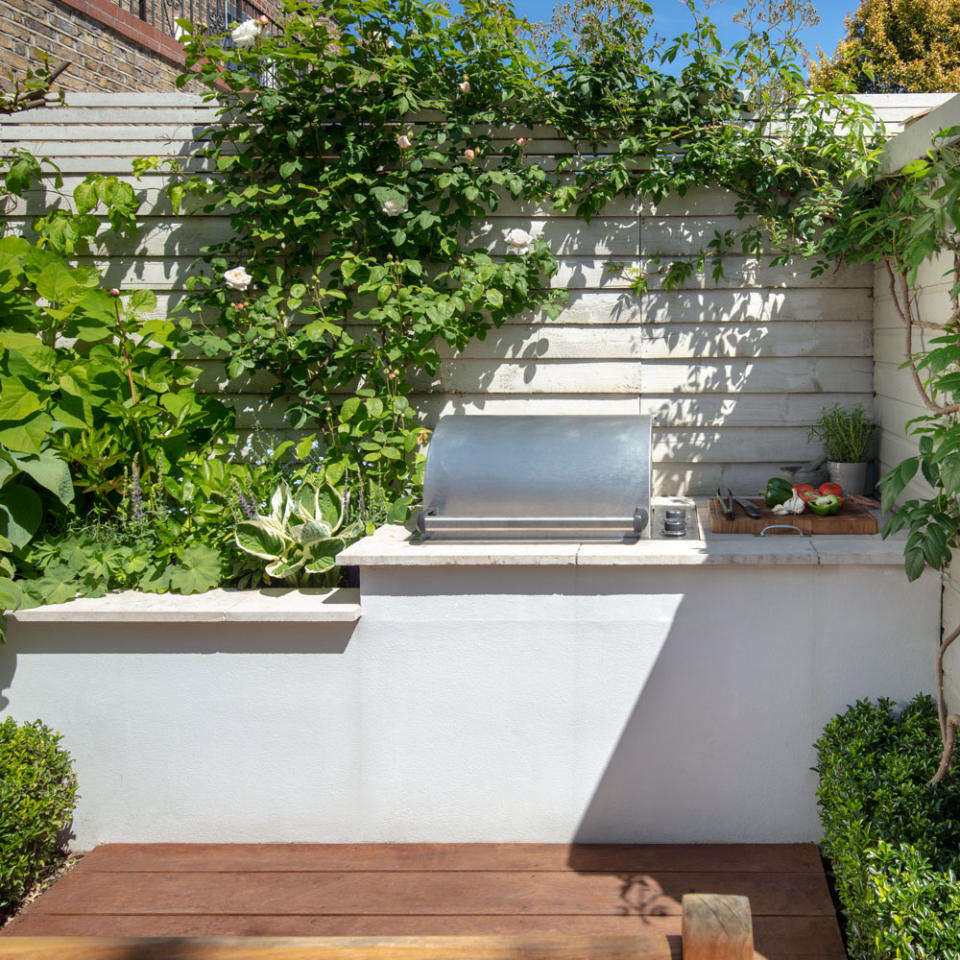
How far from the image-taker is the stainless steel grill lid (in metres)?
2.99

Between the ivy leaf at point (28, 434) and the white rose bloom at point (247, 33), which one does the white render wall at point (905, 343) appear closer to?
the white rose bloom at point (247, 33)

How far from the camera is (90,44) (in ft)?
20.3

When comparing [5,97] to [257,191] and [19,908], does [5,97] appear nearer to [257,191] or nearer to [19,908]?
[257,191]

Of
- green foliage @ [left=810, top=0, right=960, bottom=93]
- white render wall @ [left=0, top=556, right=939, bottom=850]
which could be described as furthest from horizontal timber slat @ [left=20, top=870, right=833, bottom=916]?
green foliage @ [left=810, top=0, right=960, bottom=93]

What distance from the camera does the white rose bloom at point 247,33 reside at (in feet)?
11.7

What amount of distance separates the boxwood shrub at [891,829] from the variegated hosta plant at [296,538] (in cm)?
173

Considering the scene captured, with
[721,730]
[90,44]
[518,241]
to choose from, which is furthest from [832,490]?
[90,44]

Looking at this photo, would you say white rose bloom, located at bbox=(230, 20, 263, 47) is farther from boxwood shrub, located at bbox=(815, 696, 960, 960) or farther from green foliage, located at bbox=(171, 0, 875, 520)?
Answer: boxwood shrub, located at bbox=(815, 696, 960, 960)

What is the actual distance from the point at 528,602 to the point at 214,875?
130cm

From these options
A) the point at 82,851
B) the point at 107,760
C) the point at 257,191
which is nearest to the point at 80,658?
the point at 107,760

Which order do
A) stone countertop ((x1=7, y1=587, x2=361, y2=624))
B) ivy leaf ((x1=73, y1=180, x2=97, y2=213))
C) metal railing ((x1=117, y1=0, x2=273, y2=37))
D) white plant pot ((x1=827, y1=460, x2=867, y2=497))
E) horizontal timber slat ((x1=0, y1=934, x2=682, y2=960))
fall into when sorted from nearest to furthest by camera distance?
horizontal timber slat ((x1=0, y1=934, x2=682, y2=960))
stone countertop ((x1=7, y1=587, x2=361, y2=624))
white plant pot ((x1=827, y1=460, x2=867, y2=497))
ivy leaf ((x1=73, y1=180, x2=97, y2=213))
metal railing ((x1=117, y1=0, x2=273, y2=37))

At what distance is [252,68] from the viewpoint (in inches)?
143

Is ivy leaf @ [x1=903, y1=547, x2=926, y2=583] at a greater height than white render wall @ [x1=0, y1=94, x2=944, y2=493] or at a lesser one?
lesser

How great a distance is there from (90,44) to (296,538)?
4.84 metres
